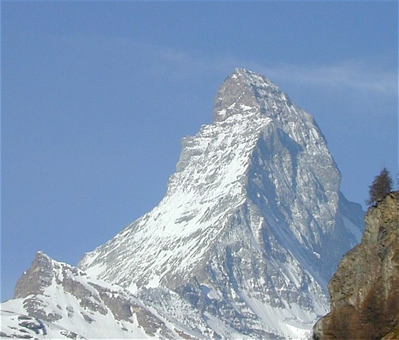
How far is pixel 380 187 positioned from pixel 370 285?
13744 millimetres

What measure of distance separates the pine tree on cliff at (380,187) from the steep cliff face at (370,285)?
6.19 meters

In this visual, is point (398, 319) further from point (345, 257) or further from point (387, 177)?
point (387, 177)

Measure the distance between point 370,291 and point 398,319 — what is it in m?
5.47

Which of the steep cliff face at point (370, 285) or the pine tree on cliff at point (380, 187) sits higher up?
the pine tree on cliff at point (380, 187)

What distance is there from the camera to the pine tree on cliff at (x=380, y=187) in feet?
357

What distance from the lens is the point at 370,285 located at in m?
98.0

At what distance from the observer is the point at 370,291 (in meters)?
97.1

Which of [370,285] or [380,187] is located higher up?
[380,187]

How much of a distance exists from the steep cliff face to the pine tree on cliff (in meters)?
6.19

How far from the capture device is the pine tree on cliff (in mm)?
108875

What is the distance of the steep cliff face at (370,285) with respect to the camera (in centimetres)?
A: 9356

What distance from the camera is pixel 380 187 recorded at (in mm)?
109625

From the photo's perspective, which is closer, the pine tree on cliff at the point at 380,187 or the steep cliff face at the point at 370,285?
the steep cliff face at the point at 370,285

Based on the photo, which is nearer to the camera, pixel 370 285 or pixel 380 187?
pixel 370 285
